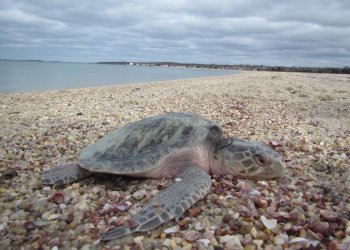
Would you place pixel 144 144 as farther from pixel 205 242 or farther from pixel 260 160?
pixel 205 242

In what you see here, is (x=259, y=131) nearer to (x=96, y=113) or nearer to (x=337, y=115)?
(x=337, y=115)

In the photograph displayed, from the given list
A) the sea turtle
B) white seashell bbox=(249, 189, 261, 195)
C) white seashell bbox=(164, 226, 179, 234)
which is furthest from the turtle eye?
white seashell bbox=(164, 226, 179, 234)

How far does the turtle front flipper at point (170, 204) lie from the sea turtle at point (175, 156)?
27mm

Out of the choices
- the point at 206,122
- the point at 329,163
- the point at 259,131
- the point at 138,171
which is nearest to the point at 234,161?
the point at 206,122

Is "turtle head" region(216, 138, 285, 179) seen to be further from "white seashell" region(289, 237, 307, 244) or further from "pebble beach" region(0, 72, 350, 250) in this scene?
"white seashell" region(289, 237, 307, 244)

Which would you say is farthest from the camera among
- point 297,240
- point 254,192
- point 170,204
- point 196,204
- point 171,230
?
point 254,192

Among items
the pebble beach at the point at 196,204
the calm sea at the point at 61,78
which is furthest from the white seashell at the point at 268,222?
the calm sea at the point at 61,78

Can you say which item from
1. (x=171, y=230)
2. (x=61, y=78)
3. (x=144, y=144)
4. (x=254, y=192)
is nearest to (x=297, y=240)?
(x=254, y=192)

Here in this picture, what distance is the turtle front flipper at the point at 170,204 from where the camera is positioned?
2.96 metres

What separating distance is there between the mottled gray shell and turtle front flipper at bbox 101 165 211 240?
0.44 meters

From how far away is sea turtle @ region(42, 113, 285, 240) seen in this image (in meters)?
4.00

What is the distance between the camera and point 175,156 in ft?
13.6

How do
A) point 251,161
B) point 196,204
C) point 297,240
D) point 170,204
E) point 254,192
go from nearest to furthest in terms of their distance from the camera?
point 297,240 < point 170,204 < point 196,204 < point 254,192 < point 251,161

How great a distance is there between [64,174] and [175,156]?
1.51 meters
